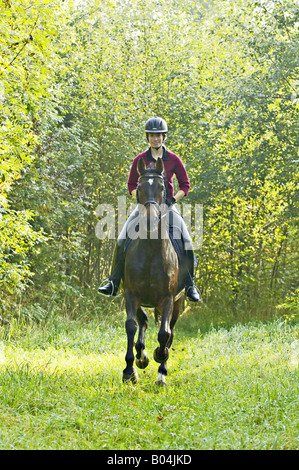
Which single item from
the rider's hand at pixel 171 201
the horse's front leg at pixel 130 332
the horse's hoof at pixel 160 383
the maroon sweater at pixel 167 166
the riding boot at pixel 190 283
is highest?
the maroon sweater at pixel 167 166

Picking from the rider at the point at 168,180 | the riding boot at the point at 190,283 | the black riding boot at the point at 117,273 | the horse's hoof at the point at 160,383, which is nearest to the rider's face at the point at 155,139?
the rider at the point at 168,180

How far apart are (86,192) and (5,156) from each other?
7408 mm

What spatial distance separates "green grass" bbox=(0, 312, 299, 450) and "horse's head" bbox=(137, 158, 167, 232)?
1.92 meters

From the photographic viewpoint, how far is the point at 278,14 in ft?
40.9

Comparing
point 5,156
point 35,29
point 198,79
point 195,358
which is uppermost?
point 198,79

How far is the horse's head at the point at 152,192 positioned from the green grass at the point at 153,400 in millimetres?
1916

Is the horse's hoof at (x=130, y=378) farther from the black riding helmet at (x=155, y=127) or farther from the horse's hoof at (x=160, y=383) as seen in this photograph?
the black riding helmet at (x=155, y=127)

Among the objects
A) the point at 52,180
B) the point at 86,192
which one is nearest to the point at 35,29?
the point at 52,180

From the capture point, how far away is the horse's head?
5777 millimetres

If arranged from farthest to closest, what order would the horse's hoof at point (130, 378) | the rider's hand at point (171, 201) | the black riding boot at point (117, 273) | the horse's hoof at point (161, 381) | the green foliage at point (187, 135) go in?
the green foliage at point (187, 135)
the black riding boot at point (117, 273)
the horse's hoof at point (161, 381)
the rider's hand at point (171, 201)
the horse's hoof at point (130, 378)

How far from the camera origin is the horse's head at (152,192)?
227 inches

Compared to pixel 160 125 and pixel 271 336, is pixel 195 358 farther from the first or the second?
pixel 160 125

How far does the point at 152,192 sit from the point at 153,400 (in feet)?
7.38

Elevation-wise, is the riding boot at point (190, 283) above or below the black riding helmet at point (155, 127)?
below
